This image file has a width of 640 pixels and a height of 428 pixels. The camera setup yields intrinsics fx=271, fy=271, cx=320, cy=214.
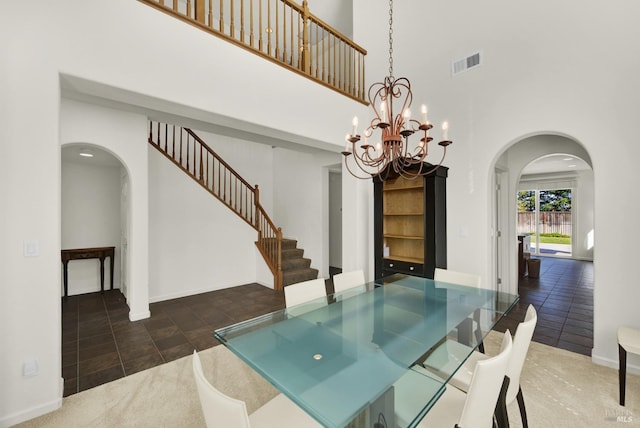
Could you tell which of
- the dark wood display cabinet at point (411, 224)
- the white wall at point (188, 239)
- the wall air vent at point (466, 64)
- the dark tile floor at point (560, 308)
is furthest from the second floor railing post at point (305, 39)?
→ the dark tile floor at point (560, 308)

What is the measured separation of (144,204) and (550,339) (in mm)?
5119

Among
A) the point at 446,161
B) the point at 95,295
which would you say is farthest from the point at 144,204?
the point at 446,161

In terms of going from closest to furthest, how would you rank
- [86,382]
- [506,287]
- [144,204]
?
[86,382], [144,204], [506,287]

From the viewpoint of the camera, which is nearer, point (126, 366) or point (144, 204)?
point (126, 366)

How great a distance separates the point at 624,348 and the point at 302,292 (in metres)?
2.46

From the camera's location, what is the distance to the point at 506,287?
4289 millimetres

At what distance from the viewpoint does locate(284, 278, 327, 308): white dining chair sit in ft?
7.33

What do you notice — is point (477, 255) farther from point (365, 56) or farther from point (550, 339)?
point (365, 56)

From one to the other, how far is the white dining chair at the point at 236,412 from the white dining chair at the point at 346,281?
1285mm

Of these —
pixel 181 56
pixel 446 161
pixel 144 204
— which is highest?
pixel 181 56

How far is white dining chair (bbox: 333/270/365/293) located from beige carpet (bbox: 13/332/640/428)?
1.01 metres

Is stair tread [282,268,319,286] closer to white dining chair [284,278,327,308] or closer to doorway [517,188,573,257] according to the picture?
white dining chair [284,278,327,308]

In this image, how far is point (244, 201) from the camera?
246 inches

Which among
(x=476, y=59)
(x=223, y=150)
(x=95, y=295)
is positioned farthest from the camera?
(x=223, y=150)
